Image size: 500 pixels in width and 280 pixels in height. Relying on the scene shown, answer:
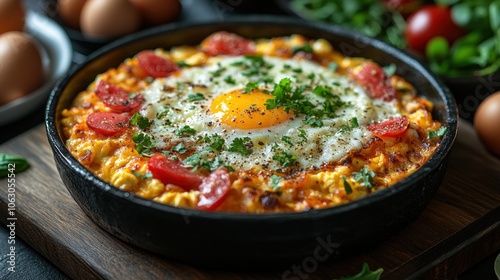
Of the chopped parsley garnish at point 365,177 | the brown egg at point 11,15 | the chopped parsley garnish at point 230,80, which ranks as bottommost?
the brown egg at point 11,15

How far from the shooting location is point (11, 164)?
13.9ft

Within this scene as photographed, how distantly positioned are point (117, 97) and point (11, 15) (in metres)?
1.89

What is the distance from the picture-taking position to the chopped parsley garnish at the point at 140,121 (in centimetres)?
395

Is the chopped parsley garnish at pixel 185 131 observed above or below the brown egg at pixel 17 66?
above

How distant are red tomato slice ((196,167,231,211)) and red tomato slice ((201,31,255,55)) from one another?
151cm

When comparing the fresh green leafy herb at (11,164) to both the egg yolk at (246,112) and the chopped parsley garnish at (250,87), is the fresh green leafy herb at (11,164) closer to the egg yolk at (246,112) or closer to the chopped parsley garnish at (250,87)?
the egg yolk at (246,112)

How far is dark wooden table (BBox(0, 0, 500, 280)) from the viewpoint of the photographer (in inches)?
135

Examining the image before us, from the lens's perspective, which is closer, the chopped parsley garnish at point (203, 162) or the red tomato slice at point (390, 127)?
the chopped parsley garnish at point (203, 162)

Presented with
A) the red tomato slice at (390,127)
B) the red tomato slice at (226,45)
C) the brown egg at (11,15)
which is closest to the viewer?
the red tomato slice at (390,127)

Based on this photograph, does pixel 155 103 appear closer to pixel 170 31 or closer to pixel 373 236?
pixel 170 31

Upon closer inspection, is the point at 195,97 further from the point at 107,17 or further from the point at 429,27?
the point at 429,27

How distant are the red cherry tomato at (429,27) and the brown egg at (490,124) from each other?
4.82 ft

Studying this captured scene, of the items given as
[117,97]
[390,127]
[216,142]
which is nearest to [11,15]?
[117,97]

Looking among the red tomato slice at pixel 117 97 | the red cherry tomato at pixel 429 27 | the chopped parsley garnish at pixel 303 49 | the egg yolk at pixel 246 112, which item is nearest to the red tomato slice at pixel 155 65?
the red tomato slice at pixel 117 97
